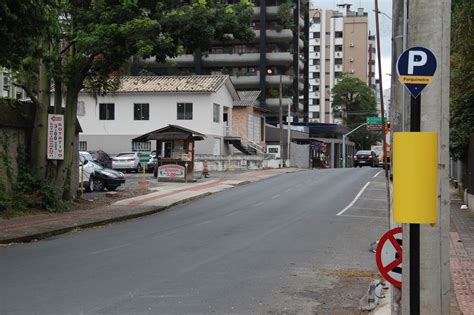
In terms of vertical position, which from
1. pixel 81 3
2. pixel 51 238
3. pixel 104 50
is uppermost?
pixel 81 3

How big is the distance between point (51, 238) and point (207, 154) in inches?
1312

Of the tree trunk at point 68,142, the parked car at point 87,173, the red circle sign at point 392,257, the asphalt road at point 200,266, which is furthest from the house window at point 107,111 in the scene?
the red circle sign at point 392,257

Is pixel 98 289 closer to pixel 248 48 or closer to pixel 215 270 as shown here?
pixel 215 270

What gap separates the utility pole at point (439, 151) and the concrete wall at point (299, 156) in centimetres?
5133

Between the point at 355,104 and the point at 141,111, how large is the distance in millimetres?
50149

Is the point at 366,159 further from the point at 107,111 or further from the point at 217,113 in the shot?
the point at 107,111

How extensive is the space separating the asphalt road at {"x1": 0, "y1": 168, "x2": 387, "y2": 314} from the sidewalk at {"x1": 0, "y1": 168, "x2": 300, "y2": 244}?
1.65 feet

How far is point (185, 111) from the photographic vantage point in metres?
48.1

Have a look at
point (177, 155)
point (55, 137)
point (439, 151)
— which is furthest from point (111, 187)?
point (439, 151)

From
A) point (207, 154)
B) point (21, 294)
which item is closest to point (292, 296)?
point (21, 294)

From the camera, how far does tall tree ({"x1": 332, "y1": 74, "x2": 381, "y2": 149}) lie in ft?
294

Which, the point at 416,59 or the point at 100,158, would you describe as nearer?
the point at 416,59

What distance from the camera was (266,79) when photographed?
240 ft

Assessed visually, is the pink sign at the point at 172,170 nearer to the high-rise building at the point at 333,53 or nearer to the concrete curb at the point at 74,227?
the concrete curb at the point at 74,227
